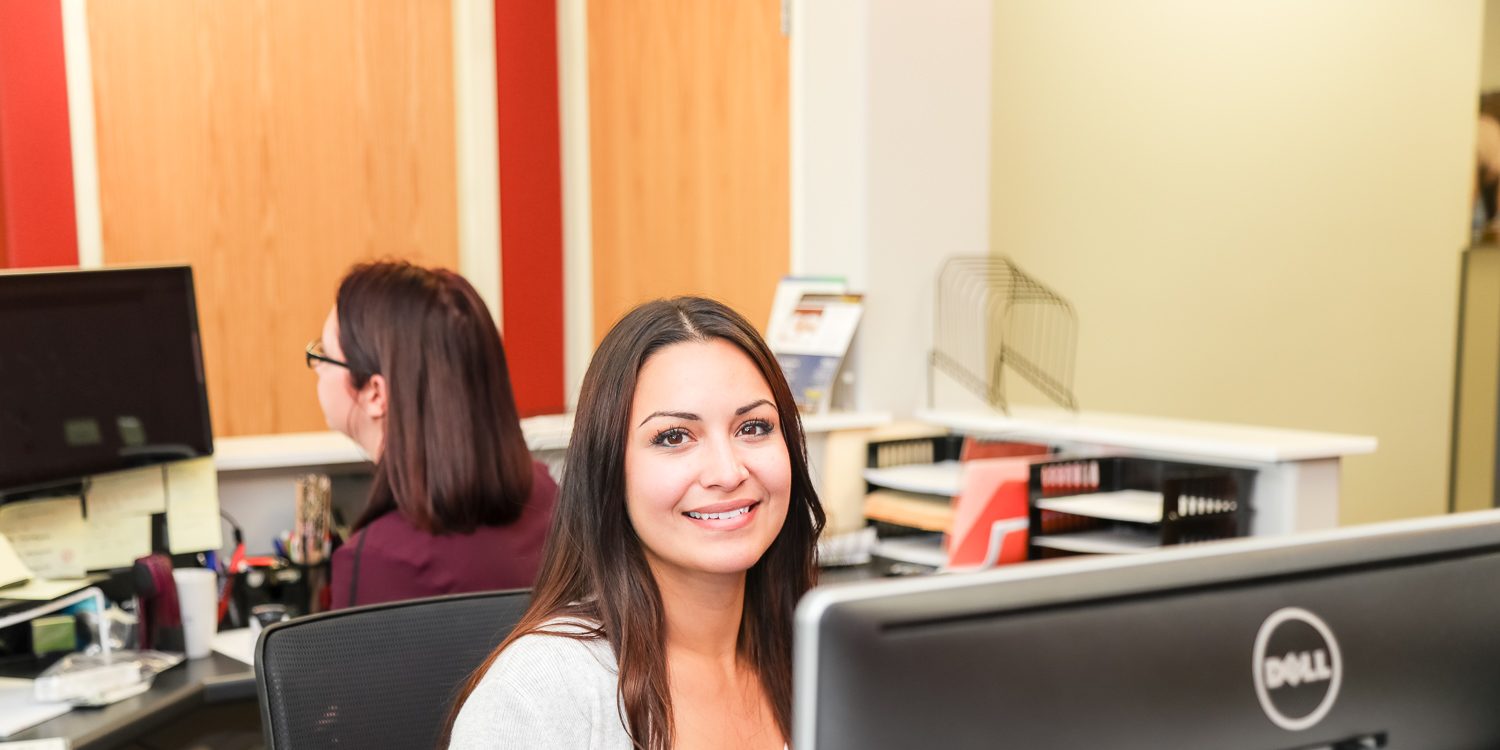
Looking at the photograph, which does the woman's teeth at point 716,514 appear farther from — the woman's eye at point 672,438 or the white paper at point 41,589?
the white paper at point 41,589

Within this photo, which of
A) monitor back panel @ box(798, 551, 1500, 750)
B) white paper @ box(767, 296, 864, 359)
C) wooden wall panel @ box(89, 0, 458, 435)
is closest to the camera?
monitor back panel @ box(798, 551, 1500, 750)

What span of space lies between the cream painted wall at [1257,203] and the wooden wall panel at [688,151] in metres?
1.00

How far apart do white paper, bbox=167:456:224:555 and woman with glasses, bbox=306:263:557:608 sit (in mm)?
417

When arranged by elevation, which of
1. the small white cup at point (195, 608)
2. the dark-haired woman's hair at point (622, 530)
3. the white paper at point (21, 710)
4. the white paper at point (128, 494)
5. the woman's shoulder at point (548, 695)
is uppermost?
the dark-haired woman's hair at point (622, 530)

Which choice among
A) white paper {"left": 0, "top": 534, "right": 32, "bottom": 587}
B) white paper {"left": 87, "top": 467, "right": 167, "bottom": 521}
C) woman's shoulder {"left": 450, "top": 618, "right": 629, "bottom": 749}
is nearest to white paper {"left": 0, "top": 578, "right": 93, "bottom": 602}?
white paper {"left": 0, "top": 534, "right": 32, "bottom": 587}

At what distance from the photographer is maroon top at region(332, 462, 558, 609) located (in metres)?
1.83

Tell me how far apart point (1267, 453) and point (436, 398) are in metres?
1.30

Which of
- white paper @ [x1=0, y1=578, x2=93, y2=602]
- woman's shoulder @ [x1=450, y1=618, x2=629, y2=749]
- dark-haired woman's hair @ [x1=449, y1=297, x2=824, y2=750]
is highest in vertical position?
dark-haired woman's hair @ [x1=449, y1=297, x2=824, y2=750]

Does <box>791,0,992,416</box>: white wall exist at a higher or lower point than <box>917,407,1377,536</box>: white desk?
higher

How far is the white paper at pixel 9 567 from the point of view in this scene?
1916 millimetres

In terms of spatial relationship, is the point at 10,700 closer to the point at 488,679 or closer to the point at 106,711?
the point at 106,711

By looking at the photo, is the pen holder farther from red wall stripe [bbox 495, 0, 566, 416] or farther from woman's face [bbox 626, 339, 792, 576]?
red wall stripe [bbox 495, 0, 566, 416]

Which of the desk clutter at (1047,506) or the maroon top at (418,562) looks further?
the desk clutter at (1047,506)

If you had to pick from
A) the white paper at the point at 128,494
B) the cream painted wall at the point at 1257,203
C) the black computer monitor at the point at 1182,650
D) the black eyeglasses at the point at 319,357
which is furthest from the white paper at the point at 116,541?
the cream painted wall at the point at 1257,203
